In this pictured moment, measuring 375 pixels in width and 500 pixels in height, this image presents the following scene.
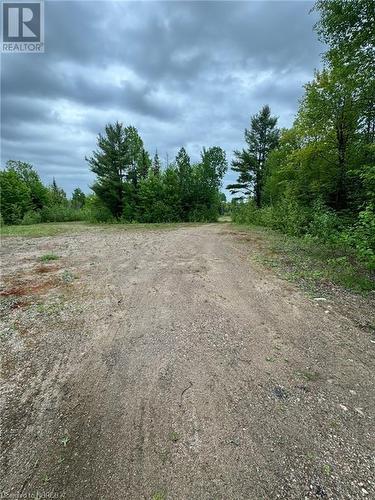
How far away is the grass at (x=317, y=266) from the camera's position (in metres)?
4.50

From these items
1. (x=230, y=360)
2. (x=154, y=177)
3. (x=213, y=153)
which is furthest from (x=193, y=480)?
(x=213, y=153)

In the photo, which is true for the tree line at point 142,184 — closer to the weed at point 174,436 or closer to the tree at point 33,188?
the tree at point 33,188

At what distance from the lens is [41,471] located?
1.56 m

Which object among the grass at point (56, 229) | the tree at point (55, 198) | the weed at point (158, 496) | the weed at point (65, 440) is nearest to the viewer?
the weed at point (158, 496)

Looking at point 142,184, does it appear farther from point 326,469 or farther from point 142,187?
point 326,469

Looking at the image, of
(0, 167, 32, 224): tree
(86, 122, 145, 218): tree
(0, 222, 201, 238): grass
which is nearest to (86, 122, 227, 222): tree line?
(86, 122, 145, 218): tree

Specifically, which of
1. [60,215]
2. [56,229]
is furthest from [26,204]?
[56,229]

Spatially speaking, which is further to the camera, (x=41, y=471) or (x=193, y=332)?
(x=193, y=332)

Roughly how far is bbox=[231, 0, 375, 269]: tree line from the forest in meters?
0.03

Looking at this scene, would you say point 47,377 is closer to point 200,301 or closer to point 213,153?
point 200,301

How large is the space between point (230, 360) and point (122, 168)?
853 inches

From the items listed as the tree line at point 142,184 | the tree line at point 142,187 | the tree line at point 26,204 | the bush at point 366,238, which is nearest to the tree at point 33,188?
the tree line at point 26,204

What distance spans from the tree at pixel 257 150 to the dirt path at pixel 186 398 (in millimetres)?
22691

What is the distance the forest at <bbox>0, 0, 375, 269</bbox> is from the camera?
609 centimetres
